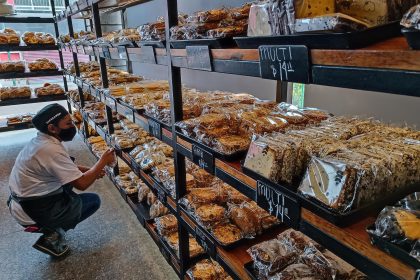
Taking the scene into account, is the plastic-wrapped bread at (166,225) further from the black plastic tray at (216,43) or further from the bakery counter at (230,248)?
the black plastic tray at (216,43)

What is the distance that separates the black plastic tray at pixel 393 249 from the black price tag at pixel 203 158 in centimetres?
63

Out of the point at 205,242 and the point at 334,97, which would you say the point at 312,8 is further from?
the point at 334,97

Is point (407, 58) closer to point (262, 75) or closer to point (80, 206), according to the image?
point (262, 75)

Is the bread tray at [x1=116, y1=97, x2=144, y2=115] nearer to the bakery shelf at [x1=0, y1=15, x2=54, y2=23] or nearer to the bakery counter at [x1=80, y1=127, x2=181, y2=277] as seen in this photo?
the bakery counter at [x1=80, y1=127, x2=181, y2=277]

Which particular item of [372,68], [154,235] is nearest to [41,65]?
[154,235]

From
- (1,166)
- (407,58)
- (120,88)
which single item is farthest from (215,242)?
(1,166)

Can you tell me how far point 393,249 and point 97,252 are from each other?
6.95 feet

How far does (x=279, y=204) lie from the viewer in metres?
0.85

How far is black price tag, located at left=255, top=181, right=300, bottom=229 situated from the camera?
801 mm

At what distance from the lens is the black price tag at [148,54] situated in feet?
5.09

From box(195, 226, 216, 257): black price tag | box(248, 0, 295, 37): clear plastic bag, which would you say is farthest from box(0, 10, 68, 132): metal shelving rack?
box(248, 0, 295, 37): clear plastic bag

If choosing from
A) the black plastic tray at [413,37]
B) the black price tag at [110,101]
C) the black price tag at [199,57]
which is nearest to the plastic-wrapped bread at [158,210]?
the black price tag at [110,101]

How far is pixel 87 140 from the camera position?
12.9ft

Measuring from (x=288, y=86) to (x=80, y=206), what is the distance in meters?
1.83
